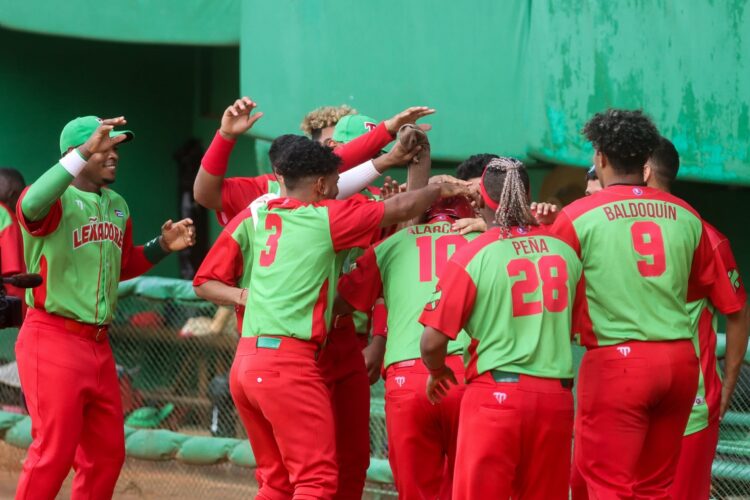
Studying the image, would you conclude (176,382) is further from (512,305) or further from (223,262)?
(512,305)

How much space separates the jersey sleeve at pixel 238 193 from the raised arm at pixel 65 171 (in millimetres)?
657

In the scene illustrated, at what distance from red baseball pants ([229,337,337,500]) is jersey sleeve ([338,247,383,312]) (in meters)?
0.31

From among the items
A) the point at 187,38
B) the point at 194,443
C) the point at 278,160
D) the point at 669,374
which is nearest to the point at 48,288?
the point at 278,160

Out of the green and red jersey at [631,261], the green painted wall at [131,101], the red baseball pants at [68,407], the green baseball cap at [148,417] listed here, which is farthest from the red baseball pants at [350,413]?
the green painted wall at [131,101]

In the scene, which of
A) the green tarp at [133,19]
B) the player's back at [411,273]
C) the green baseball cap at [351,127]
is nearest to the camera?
the player's back at [411,273]

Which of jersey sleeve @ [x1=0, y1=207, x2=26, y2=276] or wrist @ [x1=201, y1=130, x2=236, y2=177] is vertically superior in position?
wrist @ [x1=201, y1=130, x2=236, y2=177]

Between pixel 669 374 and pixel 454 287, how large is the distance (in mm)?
981

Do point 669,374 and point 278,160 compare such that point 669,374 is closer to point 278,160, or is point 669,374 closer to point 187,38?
point 278,160

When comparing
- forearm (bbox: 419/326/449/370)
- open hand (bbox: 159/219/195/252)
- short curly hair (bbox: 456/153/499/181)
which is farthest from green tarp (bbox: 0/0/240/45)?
forearm (bbox: 419/326/449/370)

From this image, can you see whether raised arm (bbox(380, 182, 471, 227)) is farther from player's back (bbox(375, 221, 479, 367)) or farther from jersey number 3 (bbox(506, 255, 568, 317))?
jersey number 3 (bbox(506, 255, 568, 317))

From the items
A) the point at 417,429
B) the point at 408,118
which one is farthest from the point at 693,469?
the point at 408,118

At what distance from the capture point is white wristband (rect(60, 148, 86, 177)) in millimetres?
6344

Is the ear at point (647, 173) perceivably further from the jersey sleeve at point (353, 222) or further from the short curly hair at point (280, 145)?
the short curly hair at point (280, 145)

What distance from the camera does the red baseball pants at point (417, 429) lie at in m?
5.91
